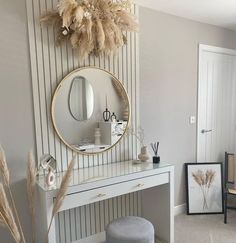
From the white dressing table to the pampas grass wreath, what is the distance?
41.0 inches

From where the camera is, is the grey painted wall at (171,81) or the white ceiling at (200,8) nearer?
the white ceiling at (200,8)

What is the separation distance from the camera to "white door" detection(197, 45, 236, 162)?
3158mm

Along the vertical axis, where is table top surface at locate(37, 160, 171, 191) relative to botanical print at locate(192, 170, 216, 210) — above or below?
above

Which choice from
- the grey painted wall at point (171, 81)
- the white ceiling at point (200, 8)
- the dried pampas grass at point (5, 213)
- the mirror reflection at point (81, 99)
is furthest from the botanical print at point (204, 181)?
the dried pampas grass at point (5, 213)

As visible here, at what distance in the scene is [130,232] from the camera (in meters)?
1.85

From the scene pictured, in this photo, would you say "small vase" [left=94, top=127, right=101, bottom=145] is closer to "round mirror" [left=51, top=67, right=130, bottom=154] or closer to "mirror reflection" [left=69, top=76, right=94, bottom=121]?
"round mirror" [left=51, top=67, right=130, bottom=154]

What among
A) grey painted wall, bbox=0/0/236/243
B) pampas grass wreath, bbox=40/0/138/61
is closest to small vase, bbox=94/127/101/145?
grey painted wall, bbox=0/0/236/243

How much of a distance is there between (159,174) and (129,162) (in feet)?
1.14

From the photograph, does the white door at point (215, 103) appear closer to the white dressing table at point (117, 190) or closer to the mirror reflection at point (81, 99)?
the white dressing table at point (117, 190)

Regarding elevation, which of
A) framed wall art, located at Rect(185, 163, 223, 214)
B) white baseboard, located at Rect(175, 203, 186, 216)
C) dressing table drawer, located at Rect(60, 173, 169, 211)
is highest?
dressing table drawer, located at Rect(60, 173, 169, 211)

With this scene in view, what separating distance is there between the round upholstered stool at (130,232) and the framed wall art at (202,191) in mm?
1263

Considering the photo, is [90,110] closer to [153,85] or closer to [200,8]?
[153,85]

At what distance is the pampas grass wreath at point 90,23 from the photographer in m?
1.90

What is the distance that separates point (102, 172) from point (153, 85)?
3.79 ft
